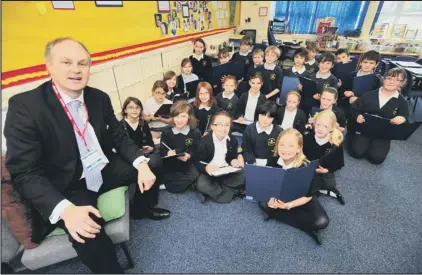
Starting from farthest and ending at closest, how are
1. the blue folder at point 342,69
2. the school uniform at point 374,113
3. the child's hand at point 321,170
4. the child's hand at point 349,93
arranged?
the blue folder at point 342,69, the child's hand at point 349,93, the school uniform at point 374,113, the child's hand at point 321,170

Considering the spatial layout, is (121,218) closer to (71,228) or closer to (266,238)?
(71,228)

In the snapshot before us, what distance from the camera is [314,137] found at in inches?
77.0

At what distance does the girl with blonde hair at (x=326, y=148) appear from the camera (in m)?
1.78

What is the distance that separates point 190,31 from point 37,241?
381cm

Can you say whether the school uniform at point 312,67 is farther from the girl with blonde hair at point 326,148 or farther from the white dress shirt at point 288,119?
the girl with blonde hair at point 326,148

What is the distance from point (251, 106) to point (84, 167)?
1.98 metres

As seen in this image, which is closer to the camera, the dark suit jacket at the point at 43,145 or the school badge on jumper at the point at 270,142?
the dark suit jacket at the point at 43,145

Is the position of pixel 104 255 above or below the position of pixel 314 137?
below

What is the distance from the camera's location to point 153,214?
1.78 m

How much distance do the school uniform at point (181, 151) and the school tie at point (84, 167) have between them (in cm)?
70

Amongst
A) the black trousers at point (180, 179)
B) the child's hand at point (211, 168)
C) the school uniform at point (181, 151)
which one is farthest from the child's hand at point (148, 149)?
the child's hand at point (211, 168)

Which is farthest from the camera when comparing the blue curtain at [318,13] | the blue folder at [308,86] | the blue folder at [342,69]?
the blue curtain at [318,13]

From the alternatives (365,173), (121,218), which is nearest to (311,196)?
(365,173)

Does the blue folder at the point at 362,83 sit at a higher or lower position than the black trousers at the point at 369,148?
higher
